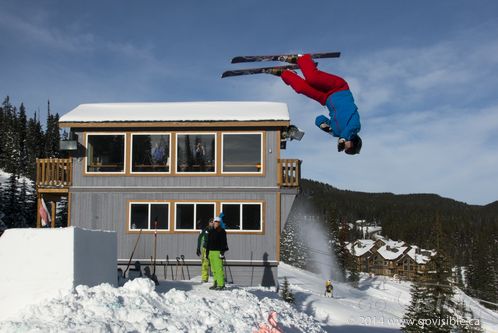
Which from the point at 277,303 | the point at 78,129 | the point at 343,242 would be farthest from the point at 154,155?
the point at 343,242

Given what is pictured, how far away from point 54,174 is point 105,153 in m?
2.06

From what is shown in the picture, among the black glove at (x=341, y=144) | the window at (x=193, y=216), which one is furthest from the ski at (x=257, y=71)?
the window at (x=193, y=216)

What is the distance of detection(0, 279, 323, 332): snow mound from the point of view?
Answer: 7328 mm

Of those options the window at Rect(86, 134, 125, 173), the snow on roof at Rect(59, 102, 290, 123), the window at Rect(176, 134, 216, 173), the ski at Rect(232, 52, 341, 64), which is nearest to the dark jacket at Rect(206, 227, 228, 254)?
the ski at Rect(232, 52, 341, 64)

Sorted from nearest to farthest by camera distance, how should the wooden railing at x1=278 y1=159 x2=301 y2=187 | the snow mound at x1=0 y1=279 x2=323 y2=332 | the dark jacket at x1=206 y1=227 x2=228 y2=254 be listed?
the snow mound at x1=0 y1=279 x2=323 y2=332, the dark jacket at x1=206 y1=227 x2=228 y2=254, the wooden railing at x1=278 y1=159 x2=301 y2=187

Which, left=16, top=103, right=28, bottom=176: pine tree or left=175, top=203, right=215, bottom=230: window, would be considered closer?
left=175, top=203, right=215, bottom=230: window

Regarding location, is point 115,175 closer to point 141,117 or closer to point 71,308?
point 141,117

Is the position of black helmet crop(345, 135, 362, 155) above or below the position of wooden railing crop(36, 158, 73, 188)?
below

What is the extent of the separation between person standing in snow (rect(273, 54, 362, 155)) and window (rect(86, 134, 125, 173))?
46.0ft

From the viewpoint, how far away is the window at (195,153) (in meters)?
20.0

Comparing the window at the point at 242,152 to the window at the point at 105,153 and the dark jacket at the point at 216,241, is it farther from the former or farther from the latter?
the dark jacket at the point at 216,241

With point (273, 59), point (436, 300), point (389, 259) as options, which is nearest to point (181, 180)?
point (273, 59)

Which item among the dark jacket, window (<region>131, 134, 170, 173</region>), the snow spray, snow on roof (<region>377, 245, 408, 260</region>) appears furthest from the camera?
snow on roof (<region>377, 245, 408, 260</region>)

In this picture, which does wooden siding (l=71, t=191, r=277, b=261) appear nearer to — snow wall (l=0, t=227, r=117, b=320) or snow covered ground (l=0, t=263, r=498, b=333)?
snow covered ground (l=0, t=263, r=498, b=333)
